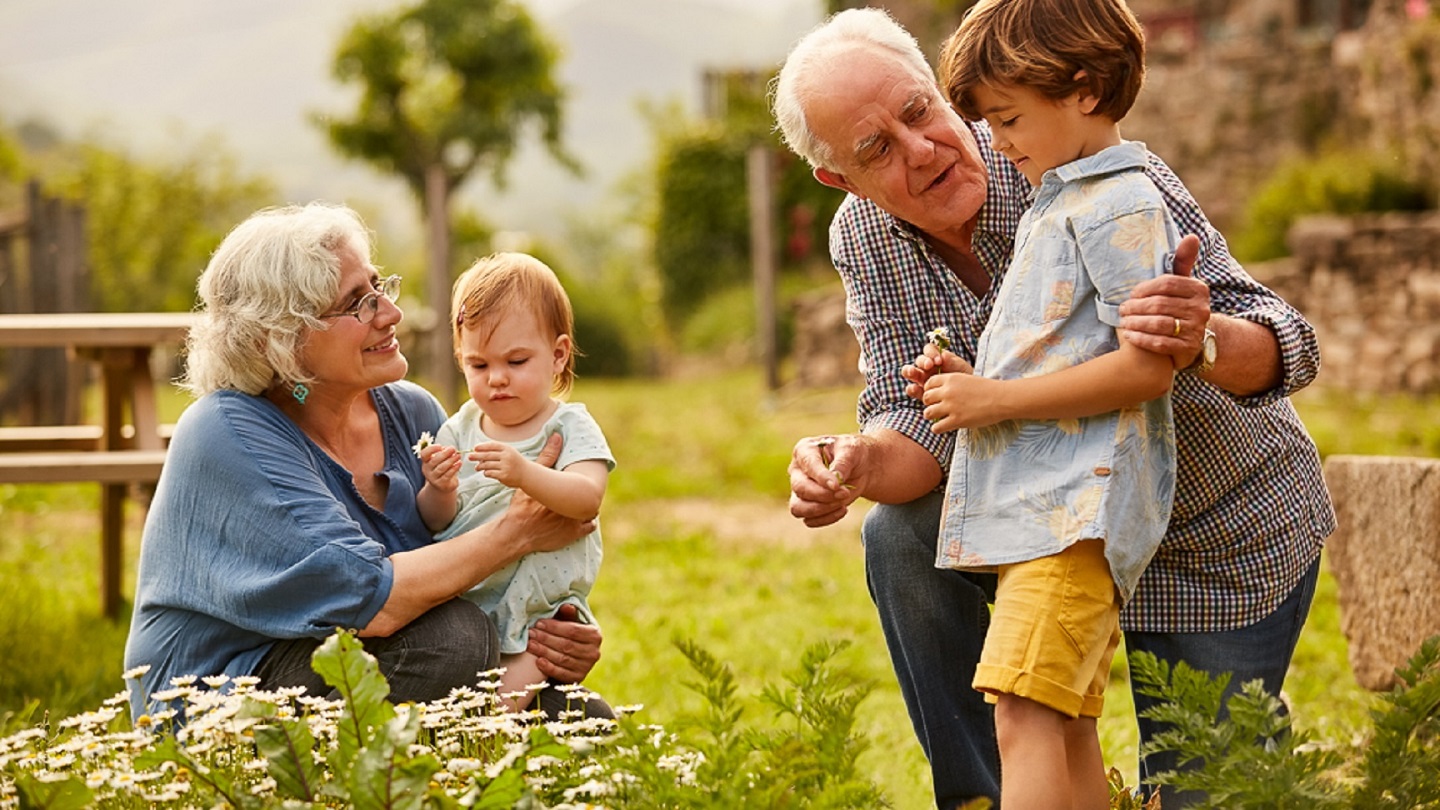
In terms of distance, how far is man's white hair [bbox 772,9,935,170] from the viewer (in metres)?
2.74

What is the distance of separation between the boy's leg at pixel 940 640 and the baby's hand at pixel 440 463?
859 millimetres

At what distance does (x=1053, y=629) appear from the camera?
227 cm

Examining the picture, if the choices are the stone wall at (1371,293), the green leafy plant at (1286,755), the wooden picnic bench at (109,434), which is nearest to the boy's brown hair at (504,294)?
the green leafy plant at (1286,755)

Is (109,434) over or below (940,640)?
over

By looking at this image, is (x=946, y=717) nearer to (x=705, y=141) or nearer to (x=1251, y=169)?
(x=1251, y=169)

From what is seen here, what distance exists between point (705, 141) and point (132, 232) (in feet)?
58.9

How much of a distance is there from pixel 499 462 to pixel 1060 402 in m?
1.02

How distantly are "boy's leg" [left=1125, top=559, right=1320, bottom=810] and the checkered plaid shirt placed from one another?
25mm

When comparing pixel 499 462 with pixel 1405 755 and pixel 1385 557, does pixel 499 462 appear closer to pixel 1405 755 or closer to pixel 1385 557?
pixel 1405 755

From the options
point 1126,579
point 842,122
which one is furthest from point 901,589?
point 842,122

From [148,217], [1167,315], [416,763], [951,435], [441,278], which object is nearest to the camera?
[416,763]

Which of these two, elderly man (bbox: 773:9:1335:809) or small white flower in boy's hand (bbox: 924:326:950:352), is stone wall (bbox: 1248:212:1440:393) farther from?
small white flower in boy's hand (bbox: 924:326:950:352)

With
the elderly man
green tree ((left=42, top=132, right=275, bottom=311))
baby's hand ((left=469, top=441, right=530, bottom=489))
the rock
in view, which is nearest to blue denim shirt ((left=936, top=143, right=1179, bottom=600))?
the elderly man

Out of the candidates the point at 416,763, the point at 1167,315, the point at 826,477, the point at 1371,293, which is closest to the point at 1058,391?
the point at 1167,315
